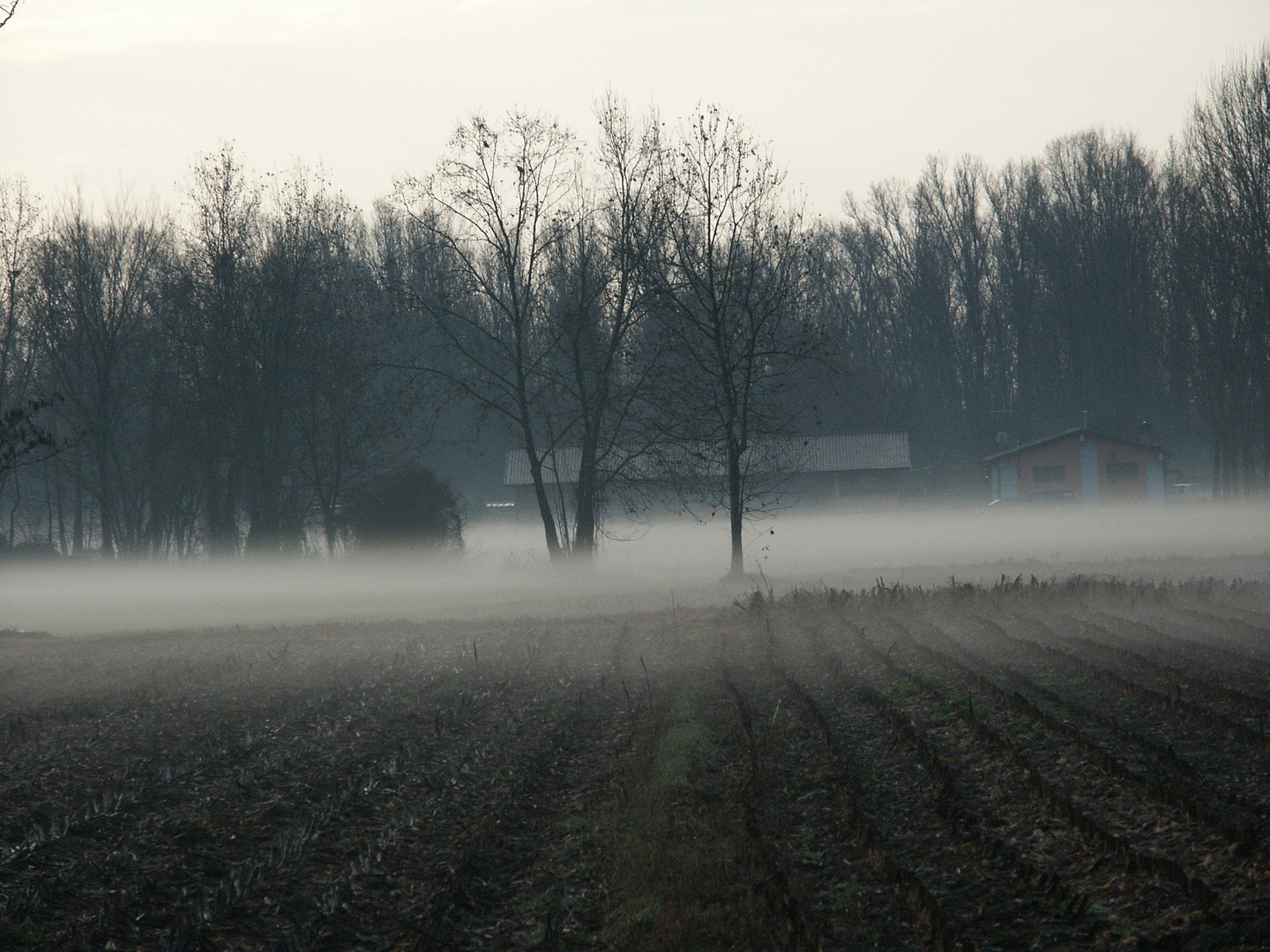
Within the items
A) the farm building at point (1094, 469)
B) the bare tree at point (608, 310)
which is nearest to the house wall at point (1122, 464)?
the farm building at point (1094, 469)

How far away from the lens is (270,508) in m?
41.5

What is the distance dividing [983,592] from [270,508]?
29.7 metres

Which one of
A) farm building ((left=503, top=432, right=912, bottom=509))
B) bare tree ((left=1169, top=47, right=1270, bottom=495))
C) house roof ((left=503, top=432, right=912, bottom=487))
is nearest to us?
bare tree ((left=1169, top=47, right=1270, bottom=495))

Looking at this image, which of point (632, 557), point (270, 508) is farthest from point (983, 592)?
point (270, 508)

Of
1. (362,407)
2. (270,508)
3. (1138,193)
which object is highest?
(1138,193)

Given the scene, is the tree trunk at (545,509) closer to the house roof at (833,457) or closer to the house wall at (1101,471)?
the house roof at (833,457)

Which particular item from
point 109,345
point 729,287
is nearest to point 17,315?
point 109,345

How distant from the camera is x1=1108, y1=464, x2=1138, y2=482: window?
5938 cm

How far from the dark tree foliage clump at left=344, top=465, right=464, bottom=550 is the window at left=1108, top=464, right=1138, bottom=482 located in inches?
1508

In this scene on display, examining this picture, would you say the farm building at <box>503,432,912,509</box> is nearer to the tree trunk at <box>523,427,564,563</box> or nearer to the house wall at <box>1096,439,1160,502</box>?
the house wall at <box>1096,439,1160,502</box>

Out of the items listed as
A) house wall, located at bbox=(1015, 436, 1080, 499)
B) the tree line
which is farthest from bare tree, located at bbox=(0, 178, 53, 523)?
house wall, located at bbox=(1015, 436, 1080, 499)

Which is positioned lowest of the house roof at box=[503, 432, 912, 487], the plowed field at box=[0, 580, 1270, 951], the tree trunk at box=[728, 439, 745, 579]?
the plowed field at box=[0, 580, 1270, 951]

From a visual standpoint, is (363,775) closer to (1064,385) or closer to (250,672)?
(250,672)

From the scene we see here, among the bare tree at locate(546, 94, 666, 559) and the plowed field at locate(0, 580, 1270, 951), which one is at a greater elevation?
the bare tree at locate(546, 94, 666, 559)
